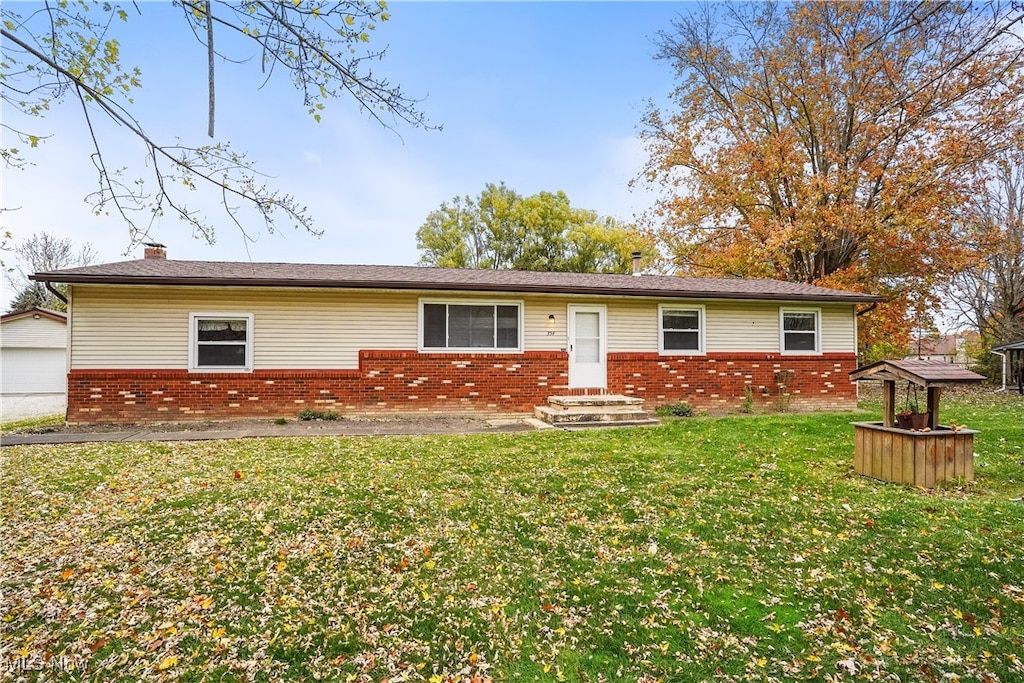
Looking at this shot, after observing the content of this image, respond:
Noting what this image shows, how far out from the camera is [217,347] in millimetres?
9648

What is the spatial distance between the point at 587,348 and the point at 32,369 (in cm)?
2077

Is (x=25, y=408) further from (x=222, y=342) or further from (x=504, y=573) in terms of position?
(x=504, y=573)

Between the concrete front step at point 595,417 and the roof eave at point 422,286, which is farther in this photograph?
the concrete front step at point 595,417

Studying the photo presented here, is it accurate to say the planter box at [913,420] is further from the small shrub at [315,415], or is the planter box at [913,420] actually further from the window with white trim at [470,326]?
the small shrub at [315,415]

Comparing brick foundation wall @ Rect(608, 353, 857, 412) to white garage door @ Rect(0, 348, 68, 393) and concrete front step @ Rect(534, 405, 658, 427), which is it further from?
white garage door @ Rect(0, 348, 68, 393)

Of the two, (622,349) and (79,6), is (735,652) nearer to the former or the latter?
(79,6)

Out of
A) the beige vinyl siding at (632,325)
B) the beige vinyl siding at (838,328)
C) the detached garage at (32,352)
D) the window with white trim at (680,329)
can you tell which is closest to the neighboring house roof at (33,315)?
the detached garage at (32,352)

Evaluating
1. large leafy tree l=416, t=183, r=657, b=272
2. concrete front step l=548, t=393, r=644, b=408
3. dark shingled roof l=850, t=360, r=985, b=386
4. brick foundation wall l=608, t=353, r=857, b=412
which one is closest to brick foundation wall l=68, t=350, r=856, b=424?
brick foundation wall l=608, t=353, r=857, b=412

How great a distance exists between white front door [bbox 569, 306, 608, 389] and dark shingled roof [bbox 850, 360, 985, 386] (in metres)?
5.54

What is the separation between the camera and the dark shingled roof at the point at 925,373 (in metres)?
5.33

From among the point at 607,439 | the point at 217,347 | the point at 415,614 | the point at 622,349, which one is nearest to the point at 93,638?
the point at 415,614

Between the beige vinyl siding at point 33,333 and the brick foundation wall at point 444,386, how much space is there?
13.6 metres

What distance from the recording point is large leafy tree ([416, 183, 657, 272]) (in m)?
30.2

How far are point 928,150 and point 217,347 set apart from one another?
21.4 meters
